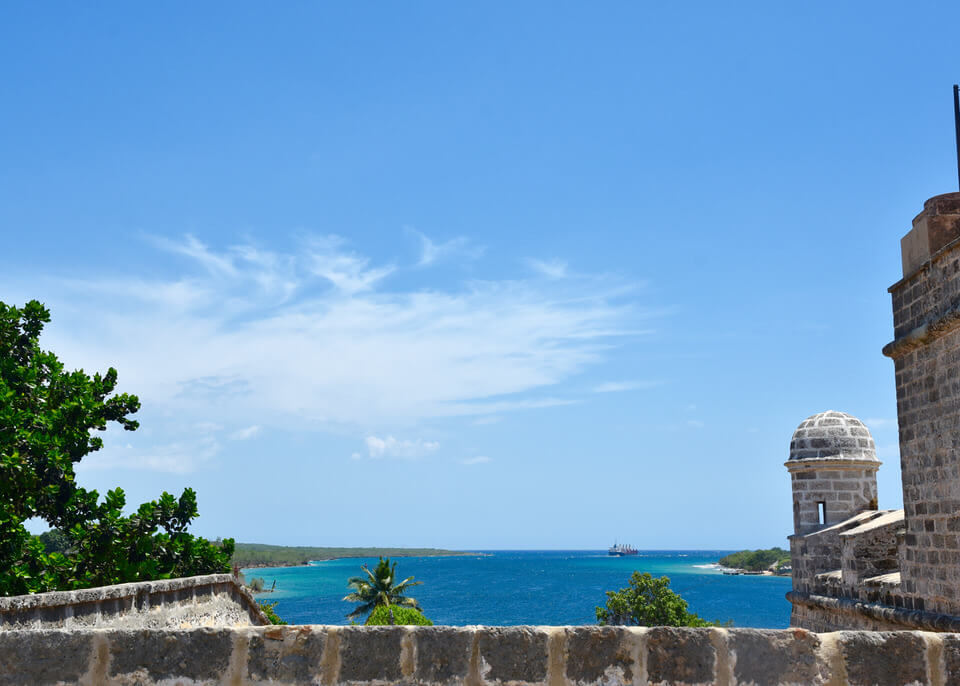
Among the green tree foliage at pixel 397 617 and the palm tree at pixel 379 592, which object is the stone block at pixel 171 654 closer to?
the green tree foliage at pixel 397 617

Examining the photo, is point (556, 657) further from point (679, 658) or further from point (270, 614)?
point (270, 614)

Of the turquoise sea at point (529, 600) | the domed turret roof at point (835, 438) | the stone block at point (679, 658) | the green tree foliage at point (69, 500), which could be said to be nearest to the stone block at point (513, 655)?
the stone block at point (679, 658)

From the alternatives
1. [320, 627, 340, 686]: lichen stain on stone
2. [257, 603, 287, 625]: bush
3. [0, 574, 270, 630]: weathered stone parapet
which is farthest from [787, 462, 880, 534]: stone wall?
[320, 627, 340, 686]: lichen stain on stone

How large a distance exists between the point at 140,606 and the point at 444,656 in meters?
5.73

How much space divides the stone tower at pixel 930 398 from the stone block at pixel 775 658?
19.7 ft

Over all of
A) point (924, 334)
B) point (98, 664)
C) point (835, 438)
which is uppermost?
point (924, 334)

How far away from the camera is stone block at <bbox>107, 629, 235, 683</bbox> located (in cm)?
361

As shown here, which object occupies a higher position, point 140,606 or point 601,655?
point 601,655

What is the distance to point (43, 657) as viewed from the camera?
11.9 feet

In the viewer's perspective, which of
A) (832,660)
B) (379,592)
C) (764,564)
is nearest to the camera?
(832,660)

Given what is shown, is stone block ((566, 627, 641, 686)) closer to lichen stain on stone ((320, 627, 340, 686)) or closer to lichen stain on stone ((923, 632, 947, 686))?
lichen stain on stone ((320, 627, 340, 686))

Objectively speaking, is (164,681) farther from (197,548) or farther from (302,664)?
(197,548)

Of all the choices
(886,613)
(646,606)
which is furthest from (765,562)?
(886,613)

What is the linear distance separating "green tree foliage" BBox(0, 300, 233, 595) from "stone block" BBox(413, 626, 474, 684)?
32.2 ft
